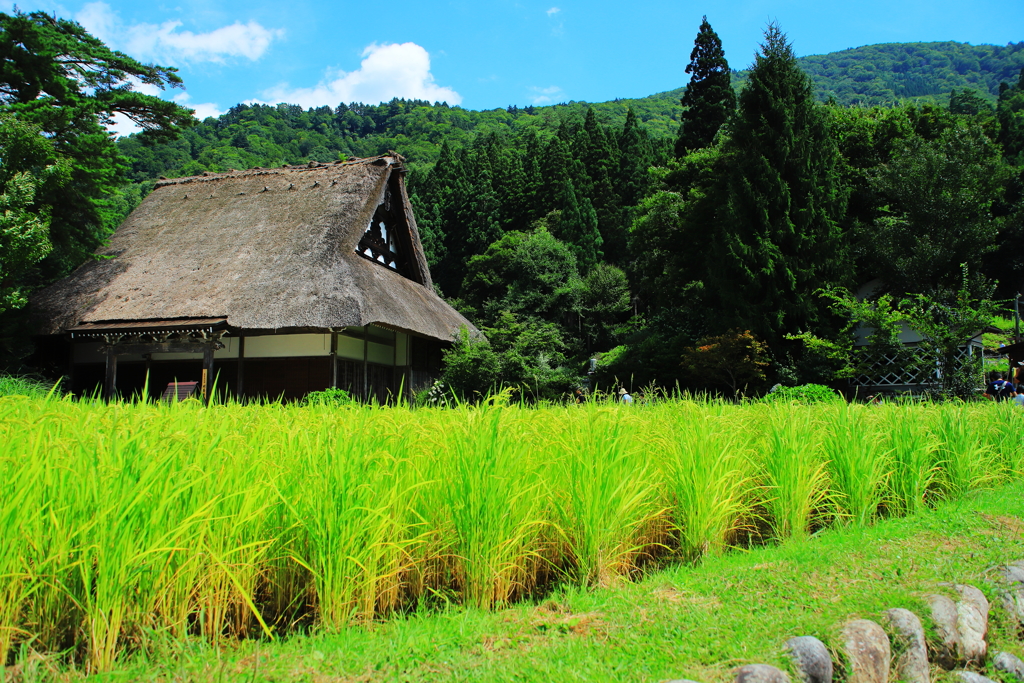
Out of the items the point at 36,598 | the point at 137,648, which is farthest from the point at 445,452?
the point at 36,598

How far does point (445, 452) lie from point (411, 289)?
38.4ft

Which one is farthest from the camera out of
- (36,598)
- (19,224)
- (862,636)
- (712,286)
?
(712,286)

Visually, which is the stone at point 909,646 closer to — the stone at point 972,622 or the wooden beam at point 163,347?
the stone at point 972,622

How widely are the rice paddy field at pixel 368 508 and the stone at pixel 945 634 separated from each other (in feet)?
3.01

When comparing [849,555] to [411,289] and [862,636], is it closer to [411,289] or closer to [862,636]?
[862,636]

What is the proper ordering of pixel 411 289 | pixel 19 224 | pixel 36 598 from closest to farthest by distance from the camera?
pixel 36 598 → pixel 19 224 → pixel 411 289

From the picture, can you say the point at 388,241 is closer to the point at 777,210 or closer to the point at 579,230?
the point at 777,210

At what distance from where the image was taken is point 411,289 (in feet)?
46.5

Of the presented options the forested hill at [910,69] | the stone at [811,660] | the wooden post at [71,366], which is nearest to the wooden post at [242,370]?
Answer: the wooden post at [71,366]

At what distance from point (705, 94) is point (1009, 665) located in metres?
26.8

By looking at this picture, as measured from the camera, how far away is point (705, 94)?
1006 inches

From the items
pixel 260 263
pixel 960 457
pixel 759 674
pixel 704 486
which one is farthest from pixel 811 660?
pixel 260 263

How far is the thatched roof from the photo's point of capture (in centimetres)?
1066

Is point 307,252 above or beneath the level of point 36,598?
above
